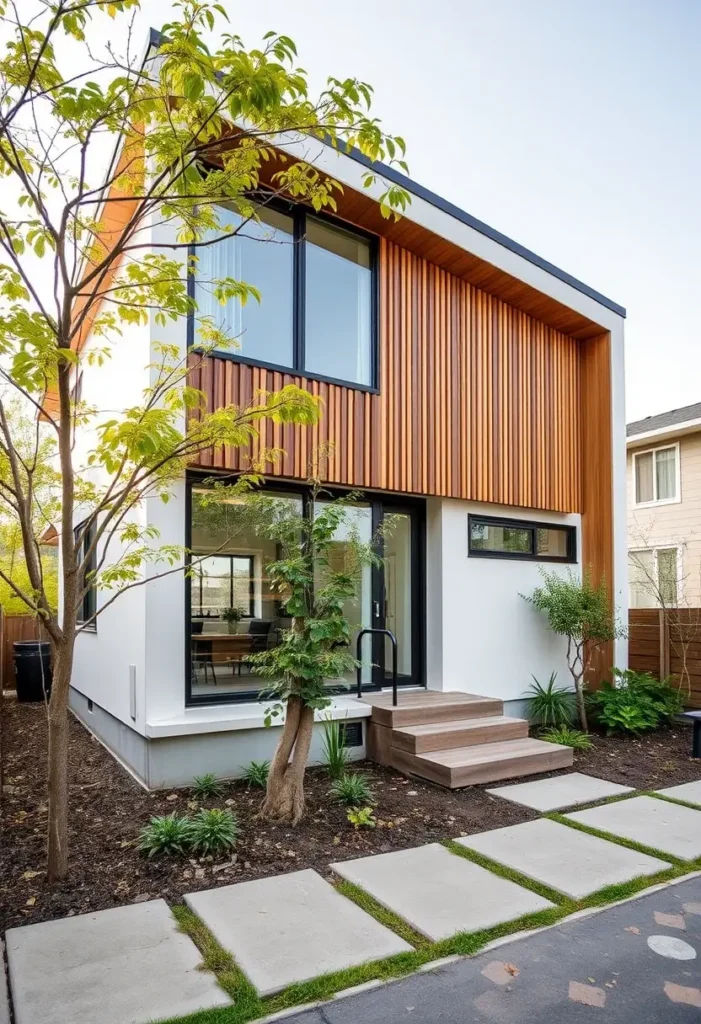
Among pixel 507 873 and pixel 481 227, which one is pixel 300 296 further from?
pixel 507 873

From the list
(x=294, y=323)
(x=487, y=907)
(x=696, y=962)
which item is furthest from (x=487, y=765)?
(x=294, y=323)

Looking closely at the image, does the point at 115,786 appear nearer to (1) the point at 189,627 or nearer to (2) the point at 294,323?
(1) the point at 189,627

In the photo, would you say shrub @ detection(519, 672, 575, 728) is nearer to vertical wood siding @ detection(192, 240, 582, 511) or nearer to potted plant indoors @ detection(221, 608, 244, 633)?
vertical wood siding @ detection(192, 240, 582, 511)

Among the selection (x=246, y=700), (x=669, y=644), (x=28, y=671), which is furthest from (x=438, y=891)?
(x=28, y=671)

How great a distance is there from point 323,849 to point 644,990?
1.89m

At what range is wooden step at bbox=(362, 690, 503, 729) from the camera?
580 centimetres

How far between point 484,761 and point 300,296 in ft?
14.6

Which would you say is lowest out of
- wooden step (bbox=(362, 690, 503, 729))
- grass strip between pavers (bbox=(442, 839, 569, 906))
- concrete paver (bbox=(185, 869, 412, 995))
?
grass strip between pavers (bbox=(442, 839, 569, 906))

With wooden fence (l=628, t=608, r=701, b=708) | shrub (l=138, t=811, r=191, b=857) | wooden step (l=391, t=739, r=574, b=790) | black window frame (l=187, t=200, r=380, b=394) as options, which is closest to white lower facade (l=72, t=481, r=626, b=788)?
wooden fence (l=628, t=608, r=701, b=708)

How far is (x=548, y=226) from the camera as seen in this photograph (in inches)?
468

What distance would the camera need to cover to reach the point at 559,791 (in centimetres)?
511

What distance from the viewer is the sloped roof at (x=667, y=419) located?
43.7 ft

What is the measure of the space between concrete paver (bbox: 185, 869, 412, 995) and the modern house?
185 centimetres

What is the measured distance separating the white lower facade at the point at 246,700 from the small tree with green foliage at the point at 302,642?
2.70 ft
